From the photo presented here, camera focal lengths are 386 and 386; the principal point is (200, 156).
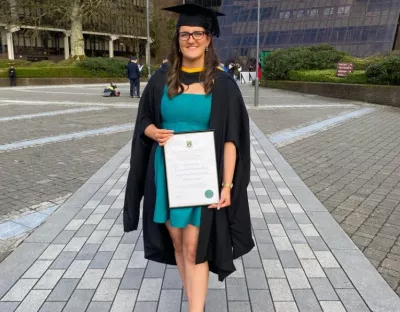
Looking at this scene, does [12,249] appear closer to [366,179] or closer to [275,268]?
[275,268]

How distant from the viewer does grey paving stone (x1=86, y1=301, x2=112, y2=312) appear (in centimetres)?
273

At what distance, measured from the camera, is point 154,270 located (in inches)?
129

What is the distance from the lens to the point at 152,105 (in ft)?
7.48

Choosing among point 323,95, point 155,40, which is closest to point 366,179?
point 323,95

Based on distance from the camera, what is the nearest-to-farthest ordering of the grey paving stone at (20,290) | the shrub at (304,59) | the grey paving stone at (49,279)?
the grey paving stone at (20,290), the grey paving stone at (49,279), the shrub at (304,59)

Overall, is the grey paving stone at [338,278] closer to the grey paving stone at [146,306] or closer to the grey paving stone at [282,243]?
the grey paving stone at [282,243]

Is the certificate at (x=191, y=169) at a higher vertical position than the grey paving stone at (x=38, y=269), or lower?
higher

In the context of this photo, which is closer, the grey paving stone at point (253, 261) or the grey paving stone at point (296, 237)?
the grey paving stone at point (253, 261)

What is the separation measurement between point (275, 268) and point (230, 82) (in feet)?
6.03

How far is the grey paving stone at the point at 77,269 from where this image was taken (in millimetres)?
3176

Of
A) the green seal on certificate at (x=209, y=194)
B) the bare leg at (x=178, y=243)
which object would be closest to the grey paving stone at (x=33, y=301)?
the bare leg at (x=178, y=243)

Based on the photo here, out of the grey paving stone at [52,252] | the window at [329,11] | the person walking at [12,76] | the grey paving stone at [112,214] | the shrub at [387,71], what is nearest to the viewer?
the grey paving stone at [52,252]

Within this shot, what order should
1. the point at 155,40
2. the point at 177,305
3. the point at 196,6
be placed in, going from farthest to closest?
the point at 155,40
the point at 177,305
the point at 196,6

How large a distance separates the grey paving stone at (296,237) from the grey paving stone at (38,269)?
2289 mm
